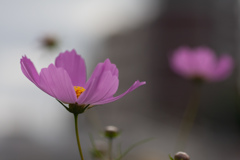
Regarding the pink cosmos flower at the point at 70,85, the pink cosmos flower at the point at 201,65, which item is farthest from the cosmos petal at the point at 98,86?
the pink cosmos flower at the point at 201,65

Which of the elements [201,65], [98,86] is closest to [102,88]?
[98,86]

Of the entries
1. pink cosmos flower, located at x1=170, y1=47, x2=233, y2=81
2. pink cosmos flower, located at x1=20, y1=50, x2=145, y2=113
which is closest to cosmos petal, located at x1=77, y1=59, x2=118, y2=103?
pink cosmos flower, located at x1=20, y1=50, x2=145, y2=113

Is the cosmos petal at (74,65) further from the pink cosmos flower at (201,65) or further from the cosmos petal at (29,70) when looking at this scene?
the pink cosmos flower at (201,65)

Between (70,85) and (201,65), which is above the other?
(70,85)

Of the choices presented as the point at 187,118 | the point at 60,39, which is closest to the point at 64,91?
the point at 187,118

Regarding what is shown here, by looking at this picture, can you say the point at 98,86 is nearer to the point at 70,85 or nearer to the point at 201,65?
the point at 70,85

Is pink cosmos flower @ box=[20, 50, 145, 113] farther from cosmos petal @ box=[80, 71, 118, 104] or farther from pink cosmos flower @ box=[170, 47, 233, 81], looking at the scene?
pink cosmos flower @ box=[170, 47, 233, 81]
